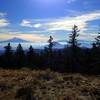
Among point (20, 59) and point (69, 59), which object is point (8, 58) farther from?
point (69, 59)

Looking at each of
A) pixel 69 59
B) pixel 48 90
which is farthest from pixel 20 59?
pixel 48 90

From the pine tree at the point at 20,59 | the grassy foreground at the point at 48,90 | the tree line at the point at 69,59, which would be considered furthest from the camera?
the pine tree at the point at 20,59

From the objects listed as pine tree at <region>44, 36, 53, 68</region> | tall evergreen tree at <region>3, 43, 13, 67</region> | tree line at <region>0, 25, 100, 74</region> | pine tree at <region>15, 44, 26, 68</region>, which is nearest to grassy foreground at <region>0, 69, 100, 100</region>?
tree line at <region>0, 25, 100, 74</region>

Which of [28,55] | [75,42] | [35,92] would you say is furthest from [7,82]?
[28,55]

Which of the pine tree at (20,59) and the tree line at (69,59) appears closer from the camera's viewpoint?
the tree line at (69,59)

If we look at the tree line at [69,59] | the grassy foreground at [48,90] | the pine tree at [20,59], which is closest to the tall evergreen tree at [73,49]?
the tree line at [69,59]

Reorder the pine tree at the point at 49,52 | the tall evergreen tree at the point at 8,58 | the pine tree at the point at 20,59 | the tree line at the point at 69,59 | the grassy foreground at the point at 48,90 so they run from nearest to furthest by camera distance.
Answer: the grassy foreground at the point at 48,90 < the tree line at the point at 69,59 < the pine tree at the point at 49,52 < the tall evergreen tree at the point at 8,58 < the pine tree at the point at 20,59

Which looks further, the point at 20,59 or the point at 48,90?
the point at 20,59

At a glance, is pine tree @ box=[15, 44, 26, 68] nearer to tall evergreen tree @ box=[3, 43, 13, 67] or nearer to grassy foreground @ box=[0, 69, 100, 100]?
tall evergreen tree @ box=[3, 43, 13, 67]

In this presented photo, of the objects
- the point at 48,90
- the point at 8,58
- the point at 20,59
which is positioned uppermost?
the point at 48,90

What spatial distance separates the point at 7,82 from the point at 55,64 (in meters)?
57.2

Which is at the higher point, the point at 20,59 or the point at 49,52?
the point at 49,52

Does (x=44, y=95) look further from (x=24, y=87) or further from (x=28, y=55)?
(x=28, y=55)

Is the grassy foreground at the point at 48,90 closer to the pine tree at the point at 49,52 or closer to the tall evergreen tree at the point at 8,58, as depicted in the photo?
the pine tree at the point at 49,52
